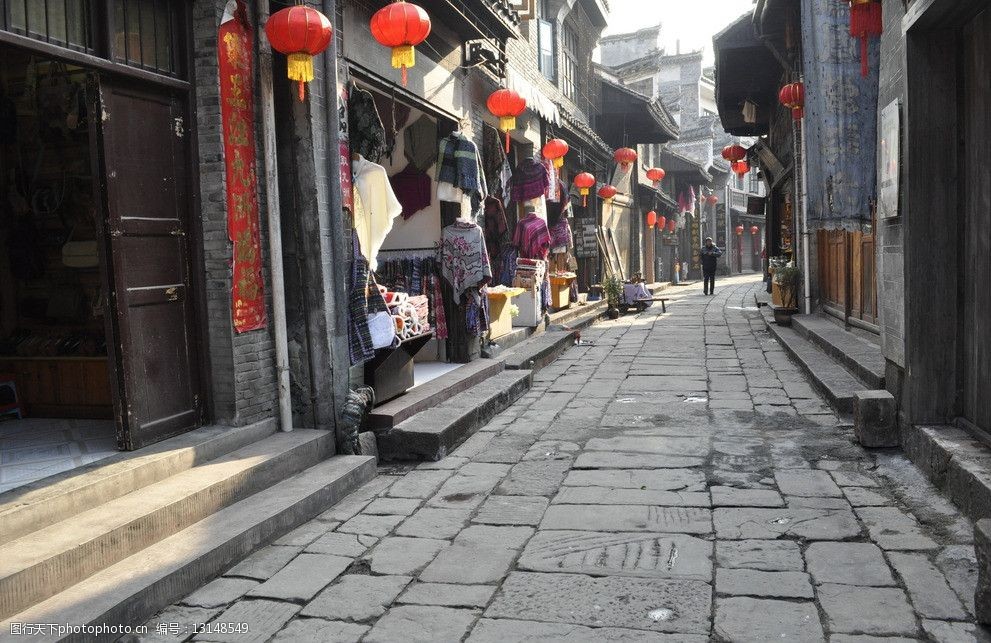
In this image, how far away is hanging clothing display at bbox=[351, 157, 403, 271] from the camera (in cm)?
681

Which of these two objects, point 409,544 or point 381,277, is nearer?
point 409,544

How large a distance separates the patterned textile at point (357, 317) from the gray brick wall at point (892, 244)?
4050 millimetres

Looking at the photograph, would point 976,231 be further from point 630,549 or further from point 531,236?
point 531,236

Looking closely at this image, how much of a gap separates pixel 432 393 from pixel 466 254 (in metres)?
2.05

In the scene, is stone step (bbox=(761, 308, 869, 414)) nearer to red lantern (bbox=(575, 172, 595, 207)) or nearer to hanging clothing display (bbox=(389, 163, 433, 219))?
hanging clothing display (bbox=(389, 163, 433, 219))

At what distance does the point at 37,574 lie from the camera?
3422mm

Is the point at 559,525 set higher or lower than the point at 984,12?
lower

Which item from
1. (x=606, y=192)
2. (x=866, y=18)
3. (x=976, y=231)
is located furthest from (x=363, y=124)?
(x=606, y=192)

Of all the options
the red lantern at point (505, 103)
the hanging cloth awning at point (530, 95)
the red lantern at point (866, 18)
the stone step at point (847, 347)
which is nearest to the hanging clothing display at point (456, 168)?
the red lantern at point (505, 103)

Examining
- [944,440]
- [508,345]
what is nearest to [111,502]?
[944,440]

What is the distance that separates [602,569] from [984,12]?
4130 mm

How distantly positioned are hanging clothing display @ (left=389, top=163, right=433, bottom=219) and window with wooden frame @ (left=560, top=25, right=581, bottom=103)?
10.6m

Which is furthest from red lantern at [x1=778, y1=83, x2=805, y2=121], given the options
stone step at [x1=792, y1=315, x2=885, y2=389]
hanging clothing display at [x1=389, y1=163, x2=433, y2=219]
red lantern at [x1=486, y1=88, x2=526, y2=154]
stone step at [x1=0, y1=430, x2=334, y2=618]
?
stone step at [x1=0, y1=430, x2=334, y2=618]

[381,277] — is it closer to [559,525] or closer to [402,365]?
[402,365]
